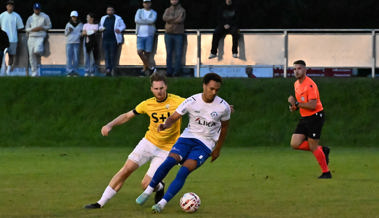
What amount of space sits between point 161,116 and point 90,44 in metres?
15.3

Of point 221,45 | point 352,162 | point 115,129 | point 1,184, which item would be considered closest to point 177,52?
point 221,45

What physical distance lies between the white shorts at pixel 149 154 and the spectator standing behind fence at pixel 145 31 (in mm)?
14179

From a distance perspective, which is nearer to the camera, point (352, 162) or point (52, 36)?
point (352, 162)

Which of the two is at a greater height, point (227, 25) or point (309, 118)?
point (227, 25)

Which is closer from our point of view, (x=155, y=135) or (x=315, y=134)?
(x=155, y=135)

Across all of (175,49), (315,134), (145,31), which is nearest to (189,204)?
(315,134)

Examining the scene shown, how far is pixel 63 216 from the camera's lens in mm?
11492

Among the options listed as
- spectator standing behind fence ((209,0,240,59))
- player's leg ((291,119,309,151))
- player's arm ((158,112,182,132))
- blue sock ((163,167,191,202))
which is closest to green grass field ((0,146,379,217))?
blue sock ((163,167,191,202))

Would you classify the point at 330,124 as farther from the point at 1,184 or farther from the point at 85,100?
the point at 1,184

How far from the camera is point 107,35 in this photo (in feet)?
89.0

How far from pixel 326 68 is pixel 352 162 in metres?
8.83

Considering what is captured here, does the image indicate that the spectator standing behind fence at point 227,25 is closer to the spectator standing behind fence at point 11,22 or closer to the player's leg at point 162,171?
the spectator standing behind fence at point 11,22

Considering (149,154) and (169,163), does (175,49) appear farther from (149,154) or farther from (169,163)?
(169,163)

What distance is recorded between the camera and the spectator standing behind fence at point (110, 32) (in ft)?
88.9
